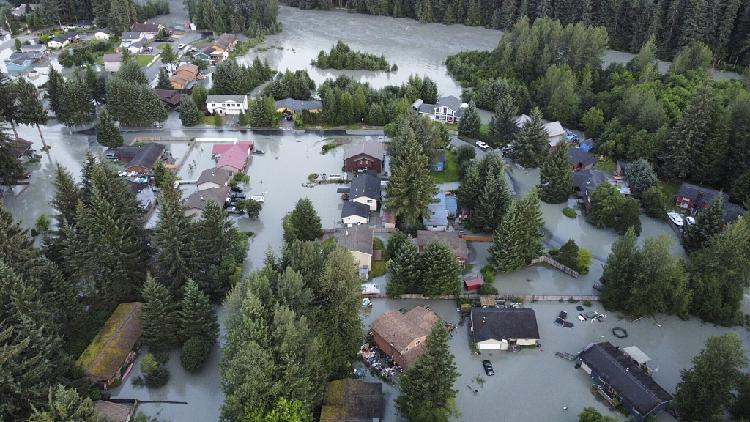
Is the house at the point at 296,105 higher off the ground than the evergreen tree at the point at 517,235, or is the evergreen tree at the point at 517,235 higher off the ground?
the house at the point at 296,105

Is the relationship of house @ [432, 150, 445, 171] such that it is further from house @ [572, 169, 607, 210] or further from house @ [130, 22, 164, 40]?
house @ [130, 22, 164, 40]

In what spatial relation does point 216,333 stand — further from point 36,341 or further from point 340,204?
point 340,204

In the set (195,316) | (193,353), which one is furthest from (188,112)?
(193,353)

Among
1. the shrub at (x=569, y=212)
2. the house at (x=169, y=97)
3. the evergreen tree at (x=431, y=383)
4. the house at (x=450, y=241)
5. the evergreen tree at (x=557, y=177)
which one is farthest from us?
the house at (x=169, y=97)

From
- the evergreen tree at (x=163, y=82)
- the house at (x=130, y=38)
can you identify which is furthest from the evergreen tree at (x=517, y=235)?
the house at (x=130, y=38)

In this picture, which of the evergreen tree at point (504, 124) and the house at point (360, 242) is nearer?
the house at point (360, 242)

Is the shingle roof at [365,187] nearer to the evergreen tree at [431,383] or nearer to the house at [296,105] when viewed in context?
the house at [296,105]

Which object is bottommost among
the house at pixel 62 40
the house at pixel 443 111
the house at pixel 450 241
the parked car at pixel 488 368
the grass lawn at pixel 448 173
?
A: the parked car at pixel 488 368
